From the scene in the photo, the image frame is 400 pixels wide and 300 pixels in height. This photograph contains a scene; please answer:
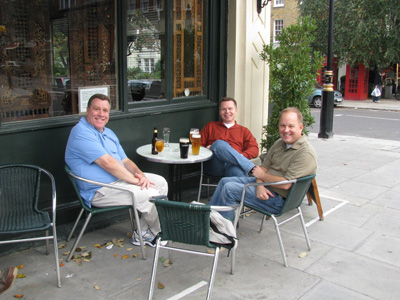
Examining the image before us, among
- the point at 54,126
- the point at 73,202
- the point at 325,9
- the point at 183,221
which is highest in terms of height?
the point at 325,9

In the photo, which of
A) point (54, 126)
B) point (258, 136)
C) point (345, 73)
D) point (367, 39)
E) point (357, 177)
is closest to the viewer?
point (54, 126)

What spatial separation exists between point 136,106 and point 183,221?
89.2 inches

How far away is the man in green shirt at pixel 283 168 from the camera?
356cm

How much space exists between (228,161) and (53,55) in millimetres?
2247

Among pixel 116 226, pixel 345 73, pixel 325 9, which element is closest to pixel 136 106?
pixel 116 226

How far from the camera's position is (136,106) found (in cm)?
473

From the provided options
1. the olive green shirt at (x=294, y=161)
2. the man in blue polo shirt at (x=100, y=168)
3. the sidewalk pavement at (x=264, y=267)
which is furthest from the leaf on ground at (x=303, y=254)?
the man in blue polo shirt at (x=100, y=168)

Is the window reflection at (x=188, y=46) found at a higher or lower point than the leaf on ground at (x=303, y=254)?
higher

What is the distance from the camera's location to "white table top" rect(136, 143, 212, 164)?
13.2 feet

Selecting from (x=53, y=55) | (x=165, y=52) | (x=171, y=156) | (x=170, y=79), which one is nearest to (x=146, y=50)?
(x=165, y=52)

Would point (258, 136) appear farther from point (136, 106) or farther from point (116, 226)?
point (116, 226)

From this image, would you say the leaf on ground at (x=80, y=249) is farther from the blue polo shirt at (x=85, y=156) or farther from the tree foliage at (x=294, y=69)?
the tree foliage at (x=294, y=69)

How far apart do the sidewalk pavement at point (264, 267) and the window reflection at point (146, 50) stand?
5.16 ft

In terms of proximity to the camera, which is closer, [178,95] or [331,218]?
[331,218]
